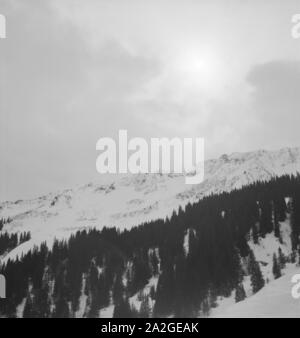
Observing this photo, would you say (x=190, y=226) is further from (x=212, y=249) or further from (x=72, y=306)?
(x=72, y=306)

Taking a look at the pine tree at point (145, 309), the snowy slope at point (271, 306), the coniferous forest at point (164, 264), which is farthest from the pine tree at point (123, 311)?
the snowy slope at point (271, 306)

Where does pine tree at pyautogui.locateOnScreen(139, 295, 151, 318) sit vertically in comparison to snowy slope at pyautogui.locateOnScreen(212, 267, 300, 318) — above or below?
below

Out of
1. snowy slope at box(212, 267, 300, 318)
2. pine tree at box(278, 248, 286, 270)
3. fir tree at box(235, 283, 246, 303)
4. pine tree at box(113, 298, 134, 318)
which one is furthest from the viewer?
pine tree at box(278, 248, 286, 270)

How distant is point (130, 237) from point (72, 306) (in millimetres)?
29231

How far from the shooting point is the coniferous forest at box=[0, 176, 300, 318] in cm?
8731

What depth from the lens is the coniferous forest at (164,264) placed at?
286 ft

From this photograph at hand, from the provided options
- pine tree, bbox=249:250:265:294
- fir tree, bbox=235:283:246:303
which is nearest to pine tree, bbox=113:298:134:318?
fir tree, bbox=235:283:246:303

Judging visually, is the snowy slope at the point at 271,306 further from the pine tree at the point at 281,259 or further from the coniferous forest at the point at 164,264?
the pine tree at the point at 281,259

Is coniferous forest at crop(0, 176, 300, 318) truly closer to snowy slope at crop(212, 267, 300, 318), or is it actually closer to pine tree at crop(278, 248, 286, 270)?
pine tree at crop(278, 248, 286, 270)

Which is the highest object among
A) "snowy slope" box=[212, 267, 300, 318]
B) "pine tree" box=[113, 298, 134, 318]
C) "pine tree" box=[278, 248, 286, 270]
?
"pine tree" box=[278, 248, 286, 270]

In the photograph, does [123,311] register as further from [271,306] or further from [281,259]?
[271,306]

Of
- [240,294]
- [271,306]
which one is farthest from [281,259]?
[271,306]

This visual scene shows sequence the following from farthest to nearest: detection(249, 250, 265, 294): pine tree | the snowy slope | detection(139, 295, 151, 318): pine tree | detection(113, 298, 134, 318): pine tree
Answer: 1. detection(139, 295, 151, 318): pine tree
2. detection(113, 298, 134, 318): pine tree
3. detection(249, 250, 265, 294): pine tree
4. the snowy slope
